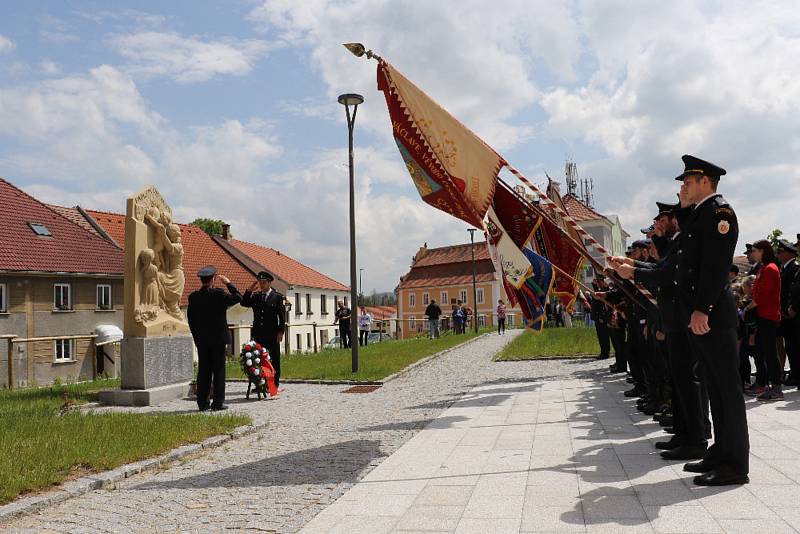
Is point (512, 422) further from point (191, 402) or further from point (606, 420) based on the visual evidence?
point (191, 402)

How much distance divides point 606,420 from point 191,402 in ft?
22.2

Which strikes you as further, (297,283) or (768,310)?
(297,283)

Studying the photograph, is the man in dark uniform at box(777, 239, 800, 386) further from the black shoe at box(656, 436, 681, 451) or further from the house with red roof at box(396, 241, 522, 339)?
the house with red roof at box(396, 241, 522, 339)

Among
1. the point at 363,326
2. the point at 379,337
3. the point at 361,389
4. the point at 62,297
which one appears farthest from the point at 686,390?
the point at 379,337

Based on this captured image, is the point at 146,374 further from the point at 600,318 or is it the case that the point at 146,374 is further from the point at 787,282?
the point at 787,282

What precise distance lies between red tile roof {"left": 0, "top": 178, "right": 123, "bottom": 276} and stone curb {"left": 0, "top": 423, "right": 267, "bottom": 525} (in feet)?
82.2

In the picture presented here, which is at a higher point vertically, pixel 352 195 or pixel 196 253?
pixel 196 253

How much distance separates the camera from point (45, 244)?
30.6m

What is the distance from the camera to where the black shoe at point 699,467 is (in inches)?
189

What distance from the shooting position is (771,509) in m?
3.96

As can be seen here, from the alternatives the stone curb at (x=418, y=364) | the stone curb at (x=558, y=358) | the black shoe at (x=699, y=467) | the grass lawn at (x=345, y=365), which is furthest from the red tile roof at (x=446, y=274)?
the black shoe at (x=699, y=467)

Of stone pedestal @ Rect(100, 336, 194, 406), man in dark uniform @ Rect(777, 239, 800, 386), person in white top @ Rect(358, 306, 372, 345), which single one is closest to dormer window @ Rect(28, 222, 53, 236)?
person in white top @ Rect(358, 306, 372, 345)

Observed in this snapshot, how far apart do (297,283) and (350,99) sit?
41.6m

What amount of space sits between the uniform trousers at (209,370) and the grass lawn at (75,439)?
1313mm
